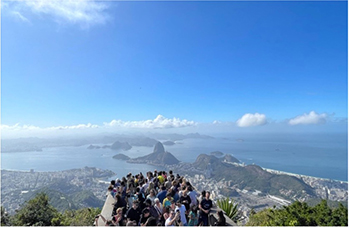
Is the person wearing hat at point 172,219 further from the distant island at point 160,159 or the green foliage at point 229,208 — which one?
the distant island at point 160,159

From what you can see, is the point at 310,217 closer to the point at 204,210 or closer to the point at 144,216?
the point at 204,210

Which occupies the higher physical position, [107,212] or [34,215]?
[107,212]

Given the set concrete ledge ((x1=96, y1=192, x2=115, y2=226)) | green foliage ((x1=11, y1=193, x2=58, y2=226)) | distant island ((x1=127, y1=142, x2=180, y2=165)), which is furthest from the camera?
distant island ((x1=127, y1=142, x2=180, y2=165))

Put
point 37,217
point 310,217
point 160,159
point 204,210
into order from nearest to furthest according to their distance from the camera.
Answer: point 204,210
point 310,217
point 37,217
point 160,159

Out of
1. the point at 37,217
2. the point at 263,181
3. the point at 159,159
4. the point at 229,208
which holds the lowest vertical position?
the point at 263,181

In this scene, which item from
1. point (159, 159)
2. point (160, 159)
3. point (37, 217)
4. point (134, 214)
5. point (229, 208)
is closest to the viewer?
point (134, 214)

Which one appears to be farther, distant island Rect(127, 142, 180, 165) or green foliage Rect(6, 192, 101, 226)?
distant island Rect(127, 142, 180, 165)

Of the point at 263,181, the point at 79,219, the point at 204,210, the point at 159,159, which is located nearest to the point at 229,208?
the point at 204,210

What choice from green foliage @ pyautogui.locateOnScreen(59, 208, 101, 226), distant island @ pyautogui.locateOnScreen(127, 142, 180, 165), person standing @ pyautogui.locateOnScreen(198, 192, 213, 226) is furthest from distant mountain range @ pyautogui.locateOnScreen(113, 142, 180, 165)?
person standing @ pyautogui.locateOnScreen(198, 192, 213, 226)

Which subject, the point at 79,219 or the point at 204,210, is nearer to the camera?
the point at 204,210

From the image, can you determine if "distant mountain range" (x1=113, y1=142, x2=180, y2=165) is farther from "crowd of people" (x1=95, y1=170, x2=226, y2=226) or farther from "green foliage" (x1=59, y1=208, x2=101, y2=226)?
"crowd of people" (x1=95, y1=170, x2=226, y2=226)

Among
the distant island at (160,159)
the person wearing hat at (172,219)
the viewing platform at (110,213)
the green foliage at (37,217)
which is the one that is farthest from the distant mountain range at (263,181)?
the person wearing hat at (172,219)
